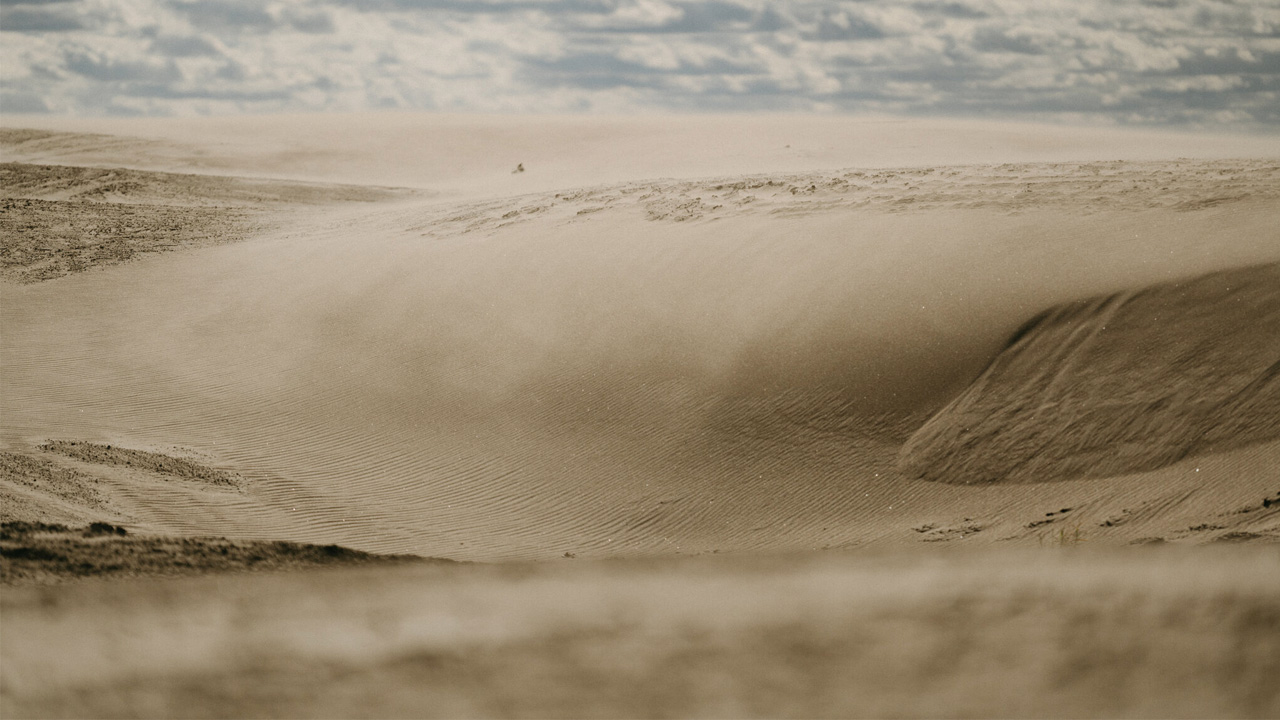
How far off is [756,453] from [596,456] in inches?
41.9

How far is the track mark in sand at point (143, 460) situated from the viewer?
6.16 m

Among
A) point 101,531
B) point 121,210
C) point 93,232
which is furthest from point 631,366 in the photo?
point 121,210

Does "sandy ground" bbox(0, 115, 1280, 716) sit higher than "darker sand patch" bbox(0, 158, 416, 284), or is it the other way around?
"darker sand patch" bbox(0, 158, 416, 284)

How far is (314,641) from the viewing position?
1305mm

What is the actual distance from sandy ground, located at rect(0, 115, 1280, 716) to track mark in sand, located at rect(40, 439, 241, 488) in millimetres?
27

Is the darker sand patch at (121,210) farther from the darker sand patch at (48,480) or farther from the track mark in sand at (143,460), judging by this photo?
the darker sand patch at (48,480)

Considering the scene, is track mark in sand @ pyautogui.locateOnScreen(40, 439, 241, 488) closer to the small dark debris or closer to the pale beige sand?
the small dark debris

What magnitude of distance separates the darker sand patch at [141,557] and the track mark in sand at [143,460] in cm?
255

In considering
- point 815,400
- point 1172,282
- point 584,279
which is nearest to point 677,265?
point 584,279

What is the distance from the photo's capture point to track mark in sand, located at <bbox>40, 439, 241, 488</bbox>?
6156 mm

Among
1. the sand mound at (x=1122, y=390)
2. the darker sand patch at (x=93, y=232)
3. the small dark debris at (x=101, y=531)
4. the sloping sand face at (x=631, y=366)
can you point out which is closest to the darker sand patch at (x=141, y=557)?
the small dark debris at (x=101, y=531)

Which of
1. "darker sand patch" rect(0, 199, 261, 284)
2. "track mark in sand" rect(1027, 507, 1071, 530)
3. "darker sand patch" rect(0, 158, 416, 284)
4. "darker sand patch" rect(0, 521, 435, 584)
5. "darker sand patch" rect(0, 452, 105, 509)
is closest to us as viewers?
"darker sand patch" rect(0, 521, 435, 584)

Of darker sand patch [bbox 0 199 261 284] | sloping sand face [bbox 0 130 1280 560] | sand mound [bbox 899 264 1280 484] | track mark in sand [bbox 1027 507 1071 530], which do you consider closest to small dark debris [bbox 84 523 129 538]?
sloping sand face [bbox 0 130 1280 560]

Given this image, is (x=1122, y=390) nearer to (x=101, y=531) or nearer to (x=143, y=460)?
(x=101, y=531)
